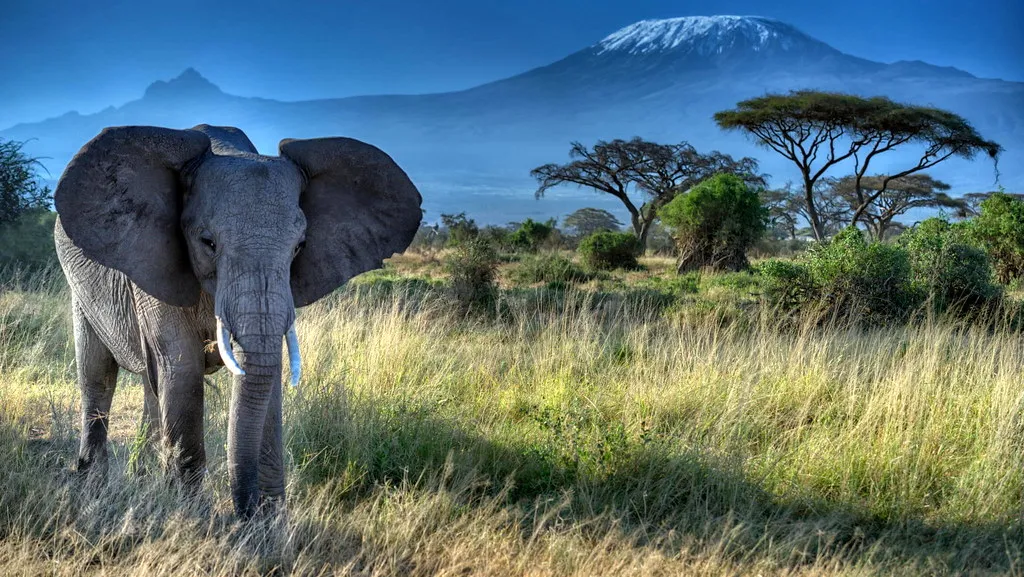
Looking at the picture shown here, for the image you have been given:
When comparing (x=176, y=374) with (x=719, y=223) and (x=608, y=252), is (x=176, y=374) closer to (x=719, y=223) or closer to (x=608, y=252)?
(x=719, y=223)

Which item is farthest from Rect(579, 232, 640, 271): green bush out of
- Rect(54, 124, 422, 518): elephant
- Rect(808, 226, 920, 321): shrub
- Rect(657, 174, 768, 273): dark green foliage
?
Rect(54, 124, 422, 518): elephant

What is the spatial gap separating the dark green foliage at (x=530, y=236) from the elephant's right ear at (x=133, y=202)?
23175mm

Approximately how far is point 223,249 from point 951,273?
31.3 feet

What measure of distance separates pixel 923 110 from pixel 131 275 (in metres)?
26.6

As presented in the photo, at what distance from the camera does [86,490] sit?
3.86 metres

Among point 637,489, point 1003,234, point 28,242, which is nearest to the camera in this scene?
point 637,489

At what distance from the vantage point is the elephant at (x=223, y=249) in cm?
322

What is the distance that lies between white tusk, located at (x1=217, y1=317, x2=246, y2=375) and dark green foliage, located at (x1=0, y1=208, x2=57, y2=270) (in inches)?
444

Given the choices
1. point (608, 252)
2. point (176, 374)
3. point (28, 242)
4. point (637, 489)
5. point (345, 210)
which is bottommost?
point (637, 489)

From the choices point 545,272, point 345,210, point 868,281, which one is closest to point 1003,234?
point 868,281

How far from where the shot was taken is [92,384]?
4547 millimetres

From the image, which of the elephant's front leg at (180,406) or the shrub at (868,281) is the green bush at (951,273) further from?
the elephant's front leg at (180,406)

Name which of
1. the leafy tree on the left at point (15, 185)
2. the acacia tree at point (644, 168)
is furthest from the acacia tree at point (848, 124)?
the leafy tree on the left at point (15, 185)

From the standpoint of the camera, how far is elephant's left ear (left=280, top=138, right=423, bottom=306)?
388 centimetres
